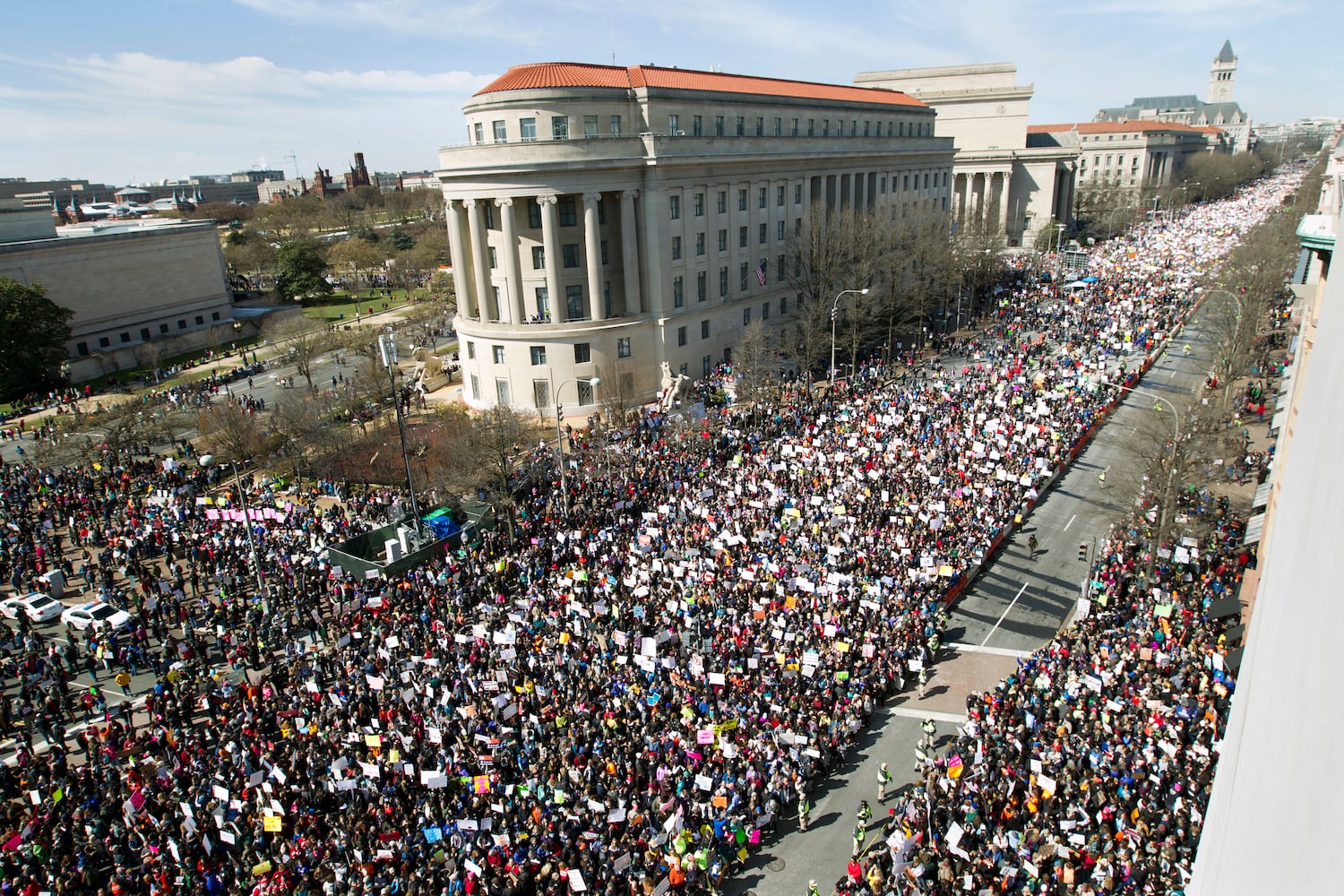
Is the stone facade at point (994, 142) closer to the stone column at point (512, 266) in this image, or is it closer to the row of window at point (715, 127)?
the row of window at point (715, 127)

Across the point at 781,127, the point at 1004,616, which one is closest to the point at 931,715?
the point at 1004,616

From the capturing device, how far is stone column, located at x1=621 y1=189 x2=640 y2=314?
52688 millimetres

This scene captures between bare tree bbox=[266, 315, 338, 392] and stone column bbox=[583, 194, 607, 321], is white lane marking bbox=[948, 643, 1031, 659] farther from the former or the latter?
bare tree bbox=[266, 315, 338, 392]

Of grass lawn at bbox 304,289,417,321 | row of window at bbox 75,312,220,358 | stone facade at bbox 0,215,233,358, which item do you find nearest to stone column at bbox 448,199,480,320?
grass lawn at bbox 304,289,417,321

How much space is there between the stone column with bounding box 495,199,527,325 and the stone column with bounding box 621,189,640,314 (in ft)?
22.9

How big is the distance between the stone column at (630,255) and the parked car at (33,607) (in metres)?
35.2

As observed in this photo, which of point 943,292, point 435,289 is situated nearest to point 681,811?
point 943,292

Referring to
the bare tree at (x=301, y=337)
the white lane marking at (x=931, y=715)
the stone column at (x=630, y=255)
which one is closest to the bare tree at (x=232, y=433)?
the bare tree at (x=301, y=337)

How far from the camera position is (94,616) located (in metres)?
29.4

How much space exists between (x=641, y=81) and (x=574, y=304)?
16.2m

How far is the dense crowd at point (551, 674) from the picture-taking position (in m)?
18.5

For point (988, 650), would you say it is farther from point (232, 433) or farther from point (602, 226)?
point (232, 433)

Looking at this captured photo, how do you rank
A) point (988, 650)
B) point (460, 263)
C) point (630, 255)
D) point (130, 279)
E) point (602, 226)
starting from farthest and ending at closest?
point (130, 279) → point (460, 263) → point (602, 226) → point (630, 255) → point (988, 650)

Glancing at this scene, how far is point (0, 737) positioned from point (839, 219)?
58.8 metres
